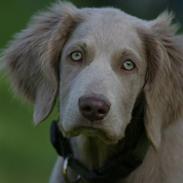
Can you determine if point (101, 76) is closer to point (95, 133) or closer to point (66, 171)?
point (95, 133)

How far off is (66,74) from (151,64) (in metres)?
0.55

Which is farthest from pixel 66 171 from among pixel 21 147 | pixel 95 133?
pixel 21 147

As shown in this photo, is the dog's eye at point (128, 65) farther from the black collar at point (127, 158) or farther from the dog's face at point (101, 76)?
the black collar at point (127, 158)

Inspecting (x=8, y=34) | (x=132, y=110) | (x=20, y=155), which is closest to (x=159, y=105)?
(x=132, y=110)

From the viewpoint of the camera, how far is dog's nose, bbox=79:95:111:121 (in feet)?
20.9

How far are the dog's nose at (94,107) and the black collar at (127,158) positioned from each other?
483 mm

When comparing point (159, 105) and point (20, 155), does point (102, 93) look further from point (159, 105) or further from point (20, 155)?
point (20, 155)

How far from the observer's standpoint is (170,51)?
6980 mm

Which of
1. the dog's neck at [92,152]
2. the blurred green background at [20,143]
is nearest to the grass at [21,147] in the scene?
the blurred green background at [20,143]

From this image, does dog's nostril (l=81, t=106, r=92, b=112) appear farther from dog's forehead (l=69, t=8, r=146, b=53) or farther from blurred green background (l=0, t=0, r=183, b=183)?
blurred green background (l=0, t=0, r=183, b=183)

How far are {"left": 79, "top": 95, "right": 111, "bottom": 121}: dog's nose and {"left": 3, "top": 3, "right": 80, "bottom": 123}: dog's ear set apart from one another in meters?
0.54

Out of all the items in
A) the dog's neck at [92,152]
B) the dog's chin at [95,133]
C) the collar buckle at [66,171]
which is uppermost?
the dog's chin at [95,133]

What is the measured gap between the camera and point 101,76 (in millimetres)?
6574

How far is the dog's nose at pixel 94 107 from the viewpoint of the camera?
6371 mm
